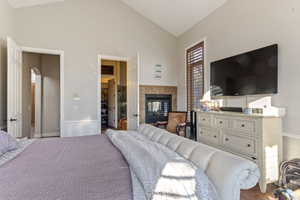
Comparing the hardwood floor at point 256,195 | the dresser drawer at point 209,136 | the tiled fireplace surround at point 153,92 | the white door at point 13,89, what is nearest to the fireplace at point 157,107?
the tiled fireplace surround at point 153,92

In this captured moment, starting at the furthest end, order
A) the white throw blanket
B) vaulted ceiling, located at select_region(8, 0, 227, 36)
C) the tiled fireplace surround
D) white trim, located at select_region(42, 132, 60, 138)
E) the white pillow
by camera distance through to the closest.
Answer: white trim, located at select_region(42, 132, 60, 138) < the tiled fireplace surround < vaulted ceiling, located at select_region(8, 0, 227, 36) < the white pillow < the white throw blanket

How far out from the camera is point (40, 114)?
5750 mm

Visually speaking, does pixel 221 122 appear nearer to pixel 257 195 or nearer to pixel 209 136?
pixel 209 136

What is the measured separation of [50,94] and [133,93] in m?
3.37

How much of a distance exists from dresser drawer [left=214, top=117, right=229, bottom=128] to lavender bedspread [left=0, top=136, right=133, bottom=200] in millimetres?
1791

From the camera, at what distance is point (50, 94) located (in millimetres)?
5875

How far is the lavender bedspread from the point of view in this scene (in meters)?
0.96

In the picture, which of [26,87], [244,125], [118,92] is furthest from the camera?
[118,92]

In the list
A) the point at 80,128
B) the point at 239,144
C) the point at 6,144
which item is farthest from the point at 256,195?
the point at 80,128

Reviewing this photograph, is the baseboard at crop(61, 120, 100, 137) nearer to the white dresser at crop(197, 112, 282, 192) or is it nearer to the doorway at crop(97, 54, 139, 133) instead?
the doorway at crop(97, 54, 139, 133)

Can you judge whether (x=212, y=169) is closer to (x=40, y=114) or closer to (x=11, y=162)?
(x=11, y=162)

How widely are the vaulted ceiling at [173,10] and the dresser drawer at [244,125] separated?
2.38 m

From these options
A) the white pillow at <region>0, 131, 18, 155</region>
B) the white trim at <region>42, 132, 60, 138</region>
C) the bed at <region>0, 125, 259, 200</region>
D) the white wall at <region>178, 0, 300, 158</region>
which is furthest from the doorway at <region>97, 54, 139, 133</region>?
the bed at <region>0, 125, 259, 200</region>

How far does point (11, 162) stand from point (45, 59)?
5235 millimetres
